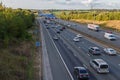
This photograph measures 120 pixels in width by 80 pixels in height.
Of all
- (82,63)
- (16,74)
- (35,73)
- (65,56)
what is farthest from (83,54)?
(16,74)

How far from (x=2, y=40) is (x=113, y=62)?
19.4m

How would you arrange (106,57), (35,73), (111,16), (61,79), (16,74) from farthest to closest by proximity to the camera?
1. (111,16)
2. (106,57)
3. (35,73)
4. (61,79)
5. (16,74)

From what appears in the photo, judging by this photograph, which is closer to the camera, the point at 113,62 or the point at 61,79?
the point at 61,79

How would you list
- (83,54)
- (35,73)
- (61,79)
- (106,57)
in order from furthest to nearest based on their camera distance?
1. (83,54)
2. (106,57)
3. (35,73)
4. (61,79)

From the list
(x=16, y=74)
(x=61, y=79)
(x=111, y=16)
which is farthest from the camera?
(x=111, y=16)

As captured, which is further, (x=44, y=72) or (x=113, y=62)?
(x=113, y=62)

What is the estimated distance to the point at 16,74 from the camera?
32281mm

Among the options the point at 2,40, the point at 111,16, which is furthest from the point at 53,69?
the point at 111,16

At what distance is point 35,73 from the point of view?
3766 cm

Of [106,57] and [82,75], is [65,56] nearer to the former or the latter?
[106,57]

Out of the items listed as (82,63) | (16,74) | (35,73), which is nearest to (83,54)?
(82,63)

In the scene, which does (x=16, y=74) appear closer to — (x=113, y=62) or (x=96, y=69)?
(x=96, y=69)

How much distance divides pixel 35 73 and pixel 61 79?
160 inches

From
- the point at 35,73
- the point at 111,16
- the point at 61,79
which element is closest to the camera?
the point at 61,79
